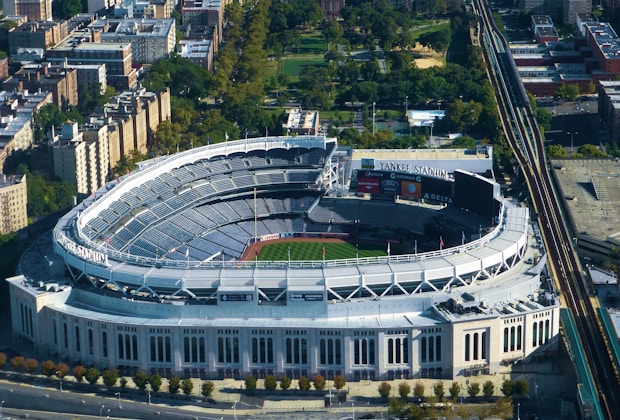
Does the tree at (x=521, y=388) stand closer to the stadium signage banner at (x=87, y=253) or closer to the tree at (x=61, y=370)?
the tree at (x=61, y=370)

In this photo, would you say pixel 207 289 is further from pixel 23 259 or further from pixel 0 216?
pixel 0 216

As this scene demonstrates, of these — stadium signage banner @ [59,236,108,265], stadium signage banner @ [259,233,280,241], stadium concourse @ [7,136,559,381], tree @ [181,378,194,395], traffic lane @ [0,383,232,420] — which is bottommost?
traffic lane @ [0,383,232,420]

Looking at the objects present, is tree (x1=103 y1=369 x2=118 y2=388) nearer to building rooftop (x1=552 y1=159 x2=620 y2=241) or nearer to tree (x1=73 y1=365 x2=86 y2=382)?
tree (x1=73 y1=365 x2=86 y2=382)

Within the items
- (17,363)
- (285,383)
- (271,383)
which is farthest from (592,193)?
(17,363)

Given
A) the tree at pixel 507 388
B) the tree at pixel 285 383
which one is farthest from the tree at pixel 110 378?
the tree at pixel 507 388

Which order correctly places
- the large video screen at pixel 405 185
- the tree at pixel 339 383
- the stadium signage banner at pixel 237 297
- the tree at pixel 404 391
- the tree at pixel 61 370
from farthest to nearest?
the large video screen at pixel 405 185 < the stadium signage banner at pixel 237 297 < the tree at pixel 61 370 < the tree at pixel 339 383 < the tree at pixel 404 391

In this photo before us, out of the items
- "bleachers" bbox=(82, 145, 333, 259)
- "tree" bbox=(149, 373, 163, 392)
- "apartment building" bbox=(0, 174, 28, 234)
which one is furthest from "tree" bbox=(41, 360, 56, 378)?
"apartment building" bbox=(0, 174, 28, 234)
